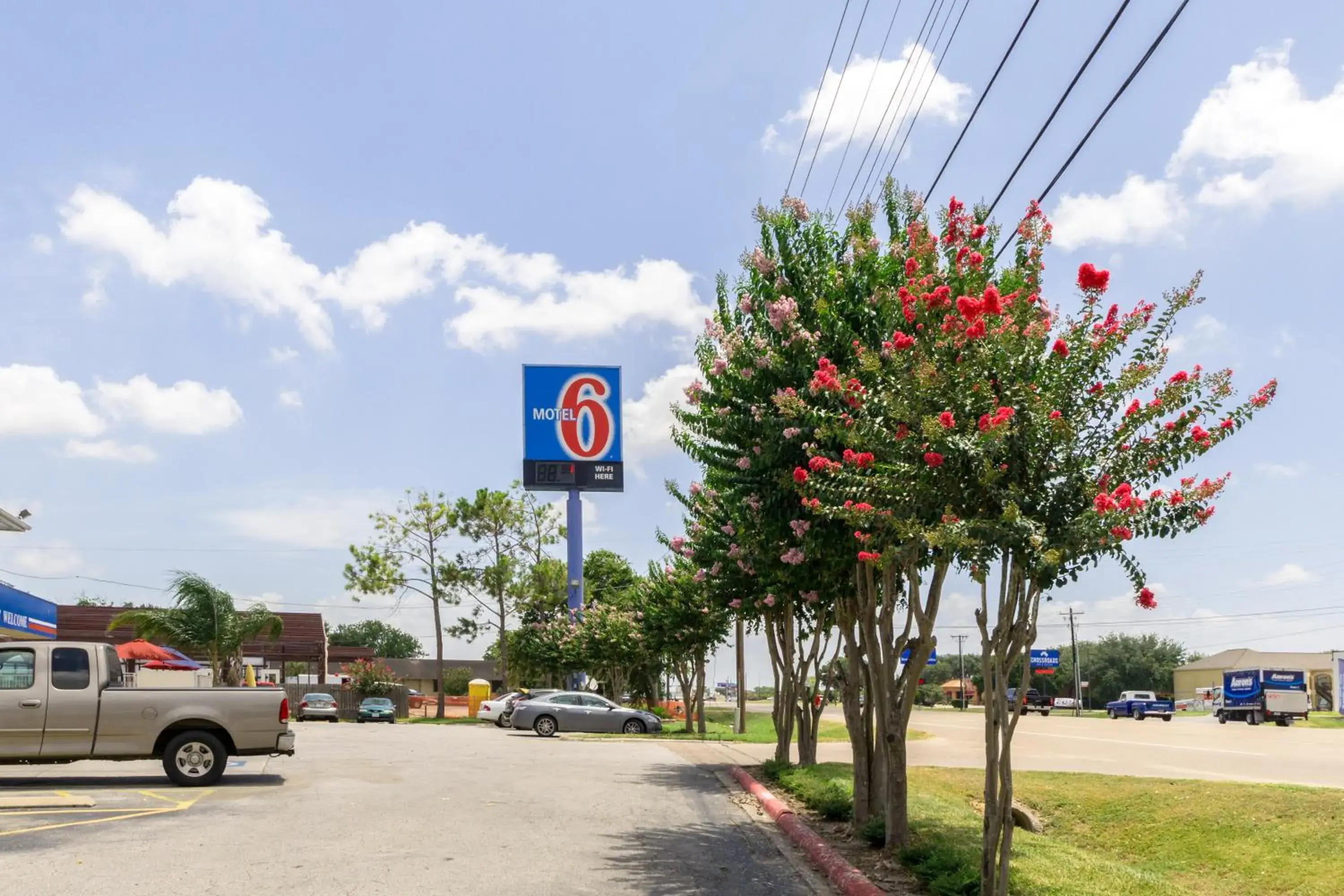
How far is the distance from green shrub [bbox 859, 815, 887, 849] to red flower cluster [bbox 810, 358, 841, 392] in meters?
4.40

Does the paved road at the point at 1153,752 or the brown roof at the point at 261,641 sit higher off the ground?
the brown roof at the point at 261,641

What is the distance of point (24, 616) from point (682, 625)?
1797cm

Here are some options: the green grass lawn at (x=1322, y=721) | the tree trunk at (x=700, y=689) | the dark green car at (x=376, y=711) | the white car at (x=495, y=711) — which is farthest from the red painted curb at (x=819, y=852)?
the green grass lawn at (x=1322, y=721)

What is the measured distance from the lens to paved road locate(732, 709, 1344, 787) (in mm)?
22578

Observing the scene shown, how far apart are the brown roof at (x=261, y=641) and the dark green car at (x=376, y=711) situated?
737 centimetres

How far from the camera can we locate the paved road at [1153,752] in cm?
2258

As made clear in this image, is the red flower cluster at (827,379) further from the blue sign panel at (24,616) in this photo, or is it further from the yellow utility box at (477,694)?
the yellow utility box at (477,694)

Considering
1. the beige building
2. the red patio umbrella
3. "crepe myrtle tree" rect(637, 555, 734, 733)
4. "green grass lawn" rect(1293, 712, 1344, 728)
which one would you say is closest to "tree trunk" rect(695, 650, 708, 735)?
"crepe myrtle tree" rect(637, 555, 734, 733)

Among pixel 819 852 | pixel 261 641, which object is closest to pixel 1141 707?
pixel 261 641

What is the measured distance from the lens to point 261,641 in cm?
6319

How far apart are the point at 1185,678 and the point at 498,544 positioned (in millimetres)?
78780

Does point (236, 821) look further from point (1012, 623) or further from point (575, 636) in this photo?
point (575, 636)

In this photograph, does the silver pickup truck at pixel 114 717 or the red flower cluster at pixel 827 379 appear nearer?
the red flower cluster at pixel 827 379

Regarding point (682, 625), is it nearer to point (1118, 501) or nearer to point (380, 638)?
point (1118, 501)
